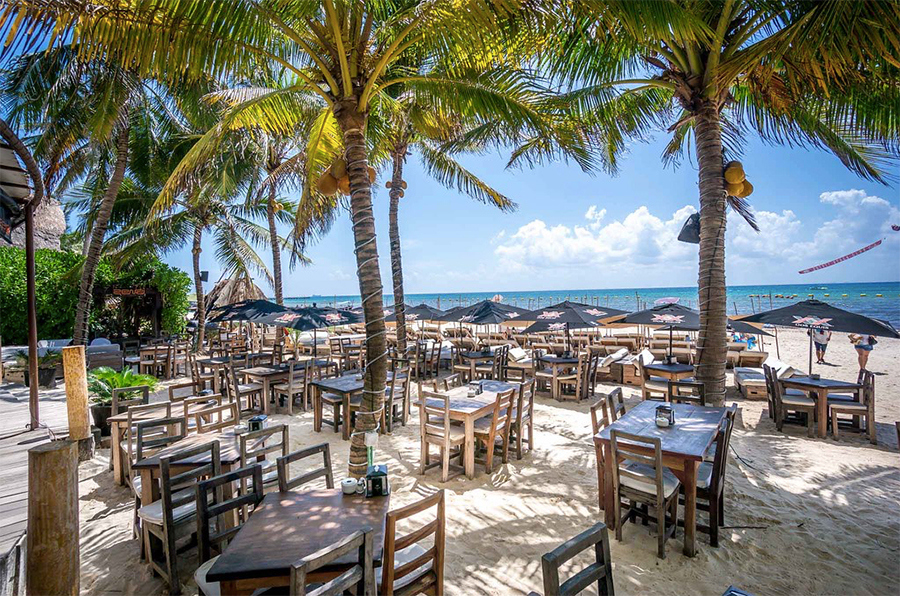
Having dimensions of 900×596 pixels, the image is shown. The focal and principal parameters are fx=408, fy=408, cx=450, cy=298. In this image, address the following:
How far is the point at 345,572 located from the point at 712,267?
5411mm

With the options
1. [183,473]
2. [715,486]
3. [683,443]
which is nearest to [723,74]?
[683,443]

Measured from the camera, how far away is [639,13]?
3430 mm

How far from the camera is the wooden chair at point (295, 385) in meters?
7.99

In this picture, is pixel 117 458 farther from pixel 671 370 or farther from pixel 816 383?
pixel 816 383

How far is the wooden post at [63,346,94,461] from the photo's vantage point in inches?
193

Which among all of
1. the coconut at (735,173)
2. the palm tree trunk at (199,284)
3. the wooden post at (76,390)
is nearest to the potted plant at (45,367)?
the palm tree trunk at (199,284)

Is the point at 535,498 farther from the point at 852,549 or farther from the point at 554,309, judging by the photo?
the point at 554,309

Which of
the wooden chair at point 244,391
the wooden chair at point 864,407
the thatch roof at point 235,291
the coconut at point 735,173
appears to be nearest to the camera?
the coconut at point 735,173

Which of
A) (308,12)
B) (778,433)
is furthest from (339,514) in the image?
(778,433)

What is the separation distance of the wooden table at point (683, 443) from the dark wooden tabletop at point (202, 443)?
338 cm

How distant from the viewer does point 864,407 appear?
20.6 ft

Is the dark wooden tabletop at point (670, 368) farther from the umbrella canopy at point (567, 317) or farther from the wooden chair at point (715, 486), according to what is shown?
the wooden chair at point (715, 486)

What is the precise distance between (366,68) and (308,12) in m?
1.00

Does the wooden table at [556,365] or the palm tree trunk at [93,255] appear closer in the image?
the wooden table at [556,365]
